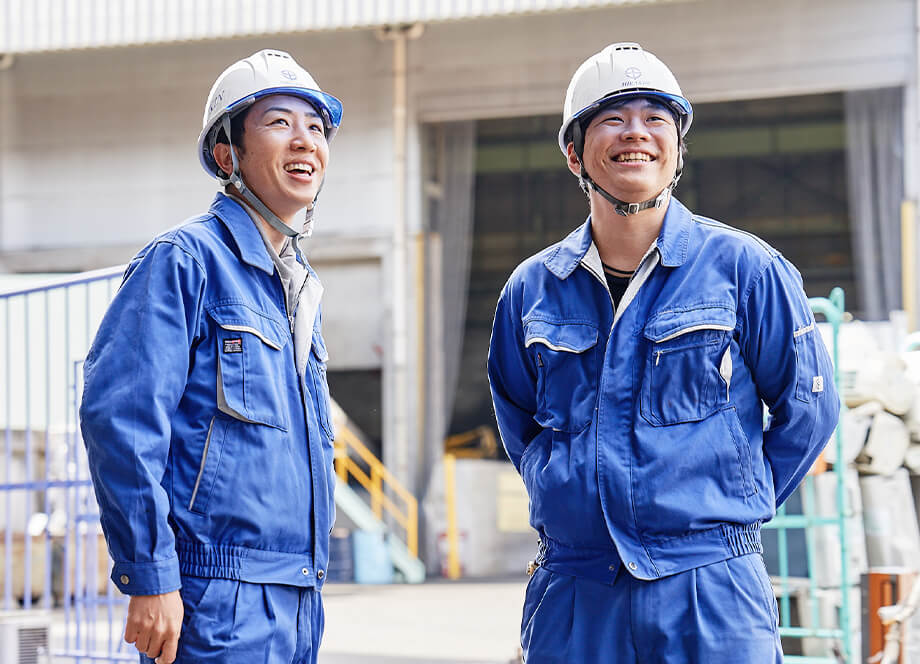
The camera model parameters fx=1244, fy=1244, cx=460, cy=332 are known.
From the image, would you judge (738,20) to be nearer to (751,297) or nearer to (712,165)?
(712,165)

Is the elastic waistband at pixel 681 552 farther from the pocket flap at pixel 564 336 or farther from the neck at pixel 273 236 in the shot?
the neck at pixel 273 236

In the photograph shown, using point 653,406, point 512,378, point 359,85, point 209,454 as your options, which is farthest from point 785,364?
point 359,85

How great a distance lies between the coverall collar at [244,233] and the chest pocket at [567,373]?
28.8 inches

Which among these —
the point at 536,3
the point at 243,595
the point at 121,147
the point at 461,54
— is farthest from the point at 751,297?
the point at 121,147

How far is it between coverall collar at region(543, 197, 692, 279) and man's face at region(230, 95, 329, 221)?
69 cm

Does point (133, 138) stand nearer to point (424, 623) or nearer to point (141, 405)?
point (424, 623)

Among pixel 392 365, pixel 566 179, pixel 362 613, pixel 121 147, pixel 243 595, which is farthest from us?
pixel 566 179

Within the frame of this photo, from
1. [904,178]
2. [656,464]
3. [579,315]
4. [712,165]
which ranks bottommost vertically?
[656,464]

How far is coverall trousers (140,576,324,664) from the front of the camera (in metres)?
2.91

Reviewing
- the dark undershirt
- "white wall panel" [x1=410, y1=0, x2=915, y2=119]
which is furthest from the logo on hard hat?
"white wall panel" [x1=410, y1=0, x2=915, y2=119]

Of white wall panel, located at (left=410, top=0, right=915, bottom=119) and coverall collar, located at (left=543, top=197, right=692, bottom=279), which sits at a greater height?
white wall panel, located at (left=410, top=0, right=915, bottom=119)

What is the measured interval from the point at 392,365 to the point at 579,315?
15799 millimetres

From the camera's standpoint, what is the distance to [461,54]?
63.2ft

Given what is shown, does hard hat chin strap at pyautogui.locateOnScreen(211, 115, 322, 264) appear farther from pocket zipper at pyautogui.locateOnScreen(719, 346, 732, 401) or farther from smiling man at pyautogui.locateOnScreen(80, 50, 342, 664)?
pocket zipper at pyautogui.locateOnScreen(719, 346, 732, 401)
